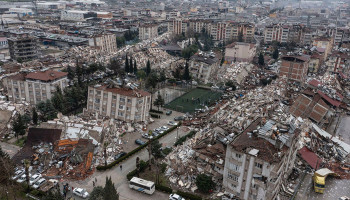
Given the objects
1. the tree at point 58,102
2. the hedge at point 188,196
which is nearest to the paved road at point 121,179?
the hedge at point 188,196

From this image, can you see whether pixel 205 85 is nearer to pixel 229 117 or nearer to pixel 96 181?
pixel 229 117

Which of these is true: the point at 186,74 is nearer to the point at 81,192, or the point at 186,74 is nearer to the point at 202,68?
the point at 202,68

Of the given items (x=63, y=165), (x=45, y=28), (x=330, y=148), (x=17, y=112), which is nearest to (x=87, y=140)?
(x=63, y=165)

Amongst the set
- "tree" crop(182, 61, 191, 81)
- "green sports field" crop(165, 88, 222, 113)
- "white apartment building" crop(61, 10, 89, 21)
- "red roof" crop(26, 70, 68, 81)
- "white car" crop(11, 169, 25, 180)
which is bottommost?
"white car" crop(11, 169, 25, 180)

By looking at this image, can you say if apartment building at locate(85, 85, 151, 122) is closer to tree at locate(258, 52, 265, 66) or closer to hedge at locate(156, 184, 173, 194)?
hedge at locate(156, 184, 173, 194)

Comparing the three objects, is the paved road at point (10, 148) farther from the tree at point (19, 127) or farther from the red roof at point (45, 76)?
the red roof at point (45, 76)

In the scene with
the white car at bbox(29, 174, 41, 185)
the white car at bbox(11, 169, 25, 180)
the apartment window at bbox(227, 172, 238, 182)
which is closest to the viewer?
the apartment window at bbox(227, 172, 238, 182)

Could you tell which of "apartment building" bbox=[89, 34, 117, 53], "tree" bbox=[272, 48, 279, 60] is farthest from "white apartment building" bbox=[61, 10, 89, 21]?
"tree" bbox=[272, 48, 279, 60]
